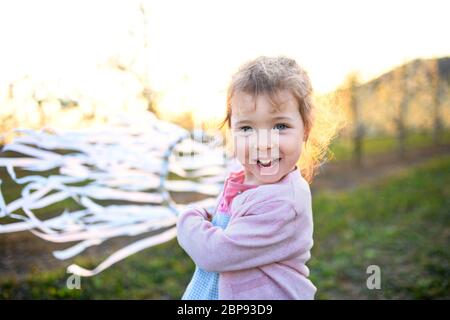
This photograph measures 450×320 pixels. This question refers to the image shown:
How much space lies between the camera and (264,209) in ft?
4.35

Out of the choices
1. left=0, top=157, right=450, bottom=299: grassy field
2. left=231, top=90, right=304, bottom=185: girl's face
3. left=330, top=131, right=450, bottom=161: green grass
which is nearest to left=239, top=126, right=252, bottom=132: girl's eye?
left=231, top=90, right=304, bottom=185: girl's face

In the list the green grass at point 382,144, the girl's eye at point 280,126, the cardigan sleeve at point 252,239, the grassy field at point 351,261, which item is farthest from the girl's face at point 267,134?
the green grass at point 382,144

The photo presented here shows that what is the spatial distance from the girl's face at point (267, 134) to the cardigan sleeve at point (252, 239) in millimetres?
121

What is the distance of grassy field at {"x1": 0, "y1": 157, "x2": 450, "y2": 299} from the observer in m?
3.05

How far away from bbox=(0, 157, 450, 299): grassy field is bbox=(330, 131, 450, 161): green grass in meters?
3.96

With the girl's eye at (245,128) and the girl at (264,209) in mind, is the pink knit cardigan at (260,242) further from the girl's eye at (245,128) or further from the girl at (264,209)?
the girl's eye at (245,128)

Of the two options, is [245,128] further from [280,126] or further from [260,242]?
[260,242]

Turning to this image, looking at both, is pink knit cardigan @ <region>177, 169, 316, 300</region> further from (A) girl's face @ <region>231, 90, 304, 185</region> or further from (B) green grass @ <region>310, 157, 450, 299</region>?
(B) green grass @ <region>310, 157, 450, 299</region>

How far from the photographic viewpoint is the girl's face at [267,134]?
1358 millimetres

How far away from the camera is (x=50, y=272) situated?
11.1ft

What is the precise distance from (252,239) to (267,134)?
0.31 metres

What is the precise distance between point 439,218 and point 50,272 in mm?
3703
